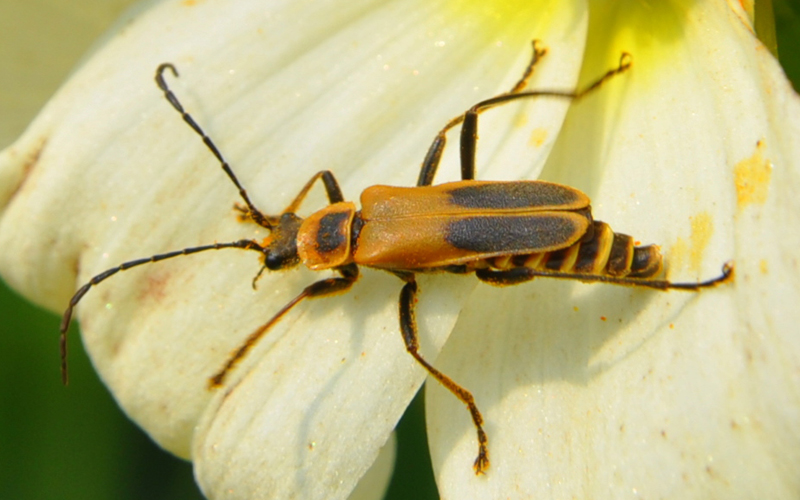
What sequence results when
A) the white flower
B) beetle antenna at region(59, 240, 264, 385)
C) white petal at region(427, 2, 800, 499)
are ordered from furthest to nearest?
beetle antenna at region(59, 240, 264, 385) < the white flower < white petal at region(427, 2, 800, 499)

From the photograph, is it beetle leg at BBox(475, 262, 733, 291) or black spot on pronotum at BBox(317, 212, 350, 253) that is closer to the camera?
beetle leg at BBox(475, 262, 733, 291)

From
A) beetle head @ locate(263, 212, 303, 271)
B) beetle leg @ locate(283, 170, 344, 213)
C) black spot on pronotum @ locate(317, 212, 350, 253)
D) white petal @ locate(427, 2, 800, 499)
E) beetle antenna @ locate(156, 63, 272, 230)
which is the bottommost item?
white petal @ locate(427, 2, 800, 499)

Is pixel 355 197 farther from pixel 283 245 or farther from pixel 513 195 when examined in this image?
pixel 513 195

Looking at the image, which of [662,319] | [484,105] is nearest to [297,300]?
[484,105]

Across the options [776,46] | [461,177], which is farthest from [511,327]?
[776,46]

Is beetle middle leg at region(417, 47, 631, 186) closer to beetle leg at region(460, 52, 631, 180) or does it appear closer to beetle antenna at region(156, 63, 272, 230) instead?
beetle leg at region(460, 52, 631, 180)

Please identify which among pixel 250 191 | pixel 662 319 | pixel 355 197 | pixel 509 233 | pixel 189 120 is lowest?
pixel 662 319

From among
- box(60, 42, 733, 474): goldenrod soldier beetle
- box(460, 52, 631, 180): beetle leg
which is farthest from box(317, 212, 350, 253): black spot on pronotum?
box(460, 52, 631, 180): beetle leg
